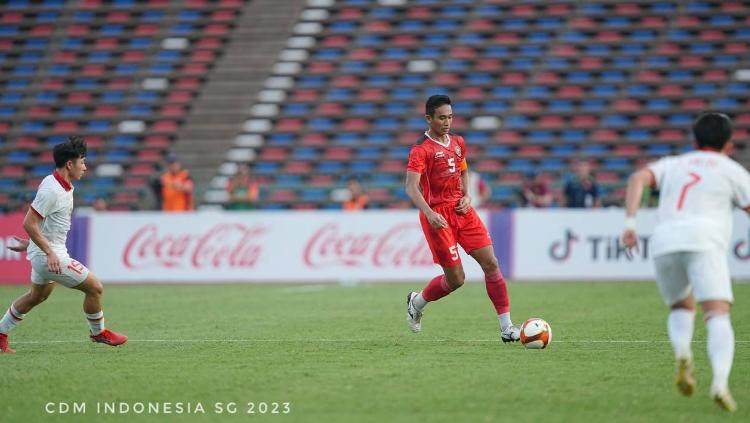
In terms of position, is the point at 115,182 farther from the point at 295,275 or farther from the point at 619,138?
the point at 619,138

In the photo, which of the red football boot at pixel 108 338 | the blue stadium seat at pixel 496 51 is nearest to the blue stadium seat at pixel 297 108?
the blue stadium seat at pixel 496 51

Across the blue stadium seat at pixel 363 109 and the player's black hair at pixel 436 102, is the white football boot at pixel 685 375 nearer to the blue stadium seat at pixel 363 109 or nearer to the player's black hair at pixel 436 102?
the player's black hair at pixel 436 102

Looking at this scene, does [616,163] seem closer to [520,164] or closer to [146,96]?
[520,164]

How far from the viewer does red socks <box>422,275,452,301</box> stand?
10758mm

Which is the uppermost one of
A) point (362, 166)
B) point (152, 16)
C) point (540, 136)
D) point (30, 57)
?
point (152, 16)

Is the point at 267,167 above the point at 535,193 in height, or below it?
below

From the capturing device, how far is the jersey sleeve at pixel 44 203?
9.73 meters

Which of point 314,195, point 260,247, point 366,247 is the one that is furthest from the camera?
point 314,195

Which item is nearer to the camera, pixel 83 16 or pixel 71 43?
pixel 71 43

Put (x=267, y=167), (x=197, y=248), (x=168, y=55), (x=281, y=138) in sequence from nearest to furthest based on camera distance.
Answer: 1. (x=197, y=248)
2. (x=267, y=167)
3. (x=281, y=138)
4. (x=168, y=55)

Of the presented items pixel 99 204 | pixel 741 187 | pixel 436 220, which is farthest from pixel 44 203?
pixel 99 204

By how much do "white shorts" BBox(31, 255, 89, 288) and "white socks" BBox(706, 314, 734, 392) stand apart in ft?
19.0

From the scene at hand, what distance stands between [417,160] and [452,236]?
84cm

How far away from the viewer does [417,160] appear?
404 inches
